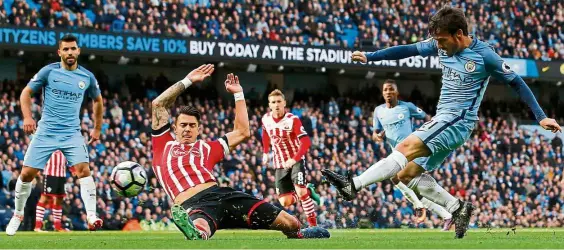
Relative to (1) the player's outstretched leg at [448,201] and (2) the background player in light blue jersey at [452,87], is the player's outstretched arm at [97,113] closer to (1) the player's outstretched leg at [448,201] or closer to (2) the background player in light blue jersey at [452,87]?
(1) the player's outstretched leg at [448,201]

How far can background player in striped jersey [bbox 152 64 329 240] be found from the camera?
32.2ft

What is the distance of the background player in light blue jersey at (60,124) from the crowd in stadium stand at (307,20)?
48.7 ft

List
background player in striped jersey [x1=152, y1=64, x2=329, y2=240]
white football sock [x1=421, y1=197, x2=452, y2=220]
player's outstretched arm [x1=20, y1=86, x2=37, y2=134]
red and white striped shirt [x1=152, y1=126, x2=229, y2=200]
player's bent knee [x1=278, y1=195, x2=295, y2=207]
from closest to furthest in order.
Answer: background player in striped jersey [x1=152, y1=64, x2=329, y2=240]
red and white striped shirt [x1=152, y1=126, x2=229, y2=200]
player's outstretched arm [x1=20, y1=86, x2=37, y2=134]
white football sock [x1=421, y1=197, x2=452, y2=220]
player's bent knee [x1=278, y1=195, x2=295, y2=207]

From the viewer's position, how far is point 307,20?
32938 millimetres

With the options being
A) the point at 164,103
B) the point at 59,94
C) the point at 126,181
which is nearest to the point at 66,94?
the point at 59,94

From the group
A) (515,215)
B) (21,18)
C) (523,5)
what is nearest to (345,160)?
(515,215)

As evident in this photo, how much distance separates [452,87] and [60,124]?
5557 millimetres

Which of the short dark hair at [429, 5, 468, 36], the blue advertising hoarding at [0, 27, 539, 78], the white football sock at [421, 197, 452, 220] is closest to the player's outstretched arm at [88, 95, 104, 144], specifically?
the white football sock at [421, 197, 452, 220]

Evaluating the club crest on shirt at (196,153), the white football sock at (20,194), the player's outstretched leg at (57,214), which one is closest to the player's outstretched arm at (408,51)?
the club crest on shirt at (196,153)

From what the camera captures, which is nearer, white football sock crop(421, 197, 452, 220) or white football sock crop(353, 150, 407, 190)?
white football sock crop(353, 150, 407, 190)

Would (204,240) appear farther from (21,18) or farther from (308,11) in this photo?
(308,11)

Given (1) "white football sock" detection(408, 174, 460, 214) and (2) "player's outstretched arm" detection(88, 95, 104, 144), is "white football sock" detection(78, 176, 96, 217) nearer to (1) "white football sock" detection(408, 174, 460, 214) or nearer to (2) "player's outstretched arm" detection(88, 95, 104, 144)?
(2) "player's outstretched arm" detection(88, 95, 104, 144)

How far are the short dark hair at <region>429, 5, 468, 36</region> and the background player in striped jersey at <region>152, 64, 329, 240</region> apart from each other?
2.12 metres

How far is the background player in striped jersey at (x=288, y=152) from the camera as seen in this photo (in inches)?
645
